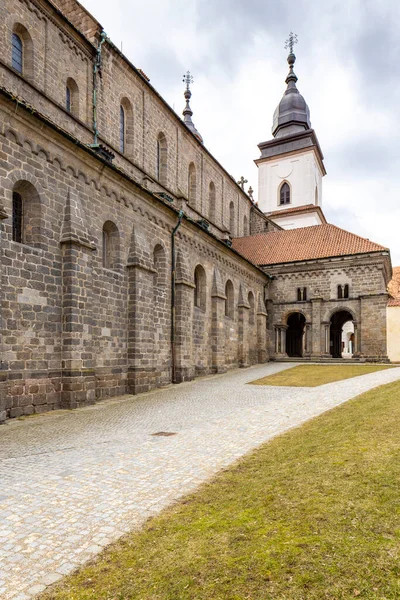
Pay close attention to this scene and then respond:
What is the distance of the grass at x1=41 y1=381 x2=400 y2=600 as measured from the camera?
290cm

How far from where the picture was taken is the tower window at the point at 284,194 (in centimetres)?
5362

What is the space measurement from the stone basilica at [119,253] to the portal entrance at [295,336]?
413mm

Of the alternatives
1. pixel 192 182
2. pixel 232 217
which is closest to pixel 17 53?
pixel 192 182

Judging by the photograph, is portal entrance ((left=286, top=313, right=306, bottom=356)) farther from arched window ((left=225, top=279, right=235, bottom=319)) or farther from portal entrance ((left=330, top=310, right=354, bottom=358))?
arched window ((left=225, top=279, right=235, bottom=319))

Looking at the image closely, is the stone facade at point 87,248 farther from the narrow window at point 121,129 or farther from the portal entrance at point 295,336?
the portal entrance at point 295,336

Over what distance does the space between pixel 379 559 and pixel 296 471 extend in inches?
98.8

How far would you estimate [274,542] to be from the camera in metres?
3.50

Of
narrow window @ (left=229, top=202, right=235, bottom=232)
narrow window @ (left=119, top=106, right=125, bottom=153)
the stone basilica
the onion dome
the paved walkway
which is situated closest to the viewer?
the paved walkway

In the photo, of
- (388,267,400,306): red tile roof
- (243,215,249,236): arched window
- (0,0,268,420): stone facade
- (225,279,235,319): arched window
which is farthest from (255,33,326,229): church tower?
(0,0,268,420): stone facade

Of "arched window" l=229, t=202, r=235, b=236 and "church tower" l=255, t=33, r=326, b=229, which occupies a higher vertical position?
"church tower" l=255, t=33, r=326, b=229

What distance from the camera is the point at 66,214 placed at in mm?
13086

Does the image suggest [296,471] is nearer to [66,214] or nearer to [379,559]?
[379,559]

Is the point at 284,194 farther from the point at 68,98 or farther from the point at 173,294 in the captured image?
the point at 68,98

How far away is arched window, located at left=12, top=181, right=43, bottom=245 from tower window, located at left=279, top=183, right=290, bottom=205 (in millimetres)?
44775
